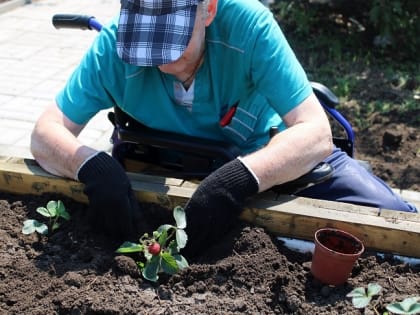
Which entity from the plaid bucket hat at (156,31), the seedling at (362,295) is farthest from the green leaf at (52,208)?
the seedling at (362,295)

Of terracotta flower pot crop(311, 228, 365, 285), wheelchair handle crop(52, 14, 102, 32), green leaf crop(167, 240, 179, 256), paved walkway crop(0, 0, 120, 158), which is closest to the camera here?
terracotta flower pot crop(311, 228, 365, 285)

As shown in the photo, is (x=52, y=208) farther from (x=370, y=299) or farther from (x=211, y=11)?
(x=370, y=299)

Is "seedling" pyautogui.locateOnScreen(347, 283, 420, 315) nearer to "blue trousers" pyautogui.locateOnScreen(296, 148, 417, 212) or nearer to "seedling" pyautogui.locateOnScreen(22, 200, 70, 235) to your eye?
"blue trousers" pyautogui.locateOnScreen(296, 148, 417, 212)

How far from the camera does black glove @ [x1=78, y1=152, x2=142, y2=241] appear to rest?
204cm

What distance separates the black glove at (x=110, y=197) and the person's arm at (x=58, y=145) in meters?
0.09

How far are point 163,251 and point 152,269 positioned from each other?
0.26 feet

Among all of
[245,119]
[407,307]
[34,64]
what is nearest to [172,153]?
[245,119]

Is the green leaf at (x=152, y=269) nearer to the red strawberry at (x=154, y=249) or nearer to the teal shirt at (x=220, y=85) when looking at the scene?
the red strawberry at (x=154, y=249)

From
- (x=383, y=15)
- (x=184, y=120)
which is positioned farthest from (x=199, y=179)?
(x=383, y=15)

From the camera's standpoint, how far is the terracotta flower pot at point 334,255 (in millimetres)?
1813

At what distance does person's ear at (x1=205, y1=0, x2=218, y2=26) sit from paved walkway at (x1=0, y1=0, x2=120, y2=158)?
171 centimetres

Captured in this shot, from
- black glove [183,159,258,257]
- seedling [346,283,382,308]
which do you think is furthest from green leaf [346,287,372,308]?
black glove [183,159,258,257]

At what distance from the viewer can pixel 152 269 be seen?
6.12 feet

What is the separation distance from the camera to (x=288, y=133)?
217 cm
